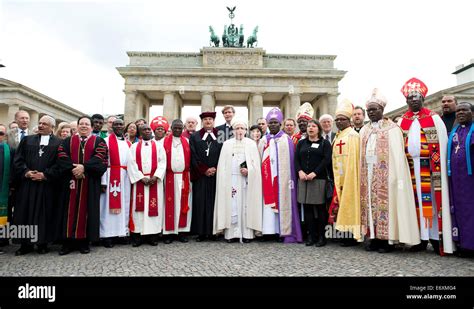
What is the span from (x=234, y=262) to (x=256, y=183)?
1849 millimetres

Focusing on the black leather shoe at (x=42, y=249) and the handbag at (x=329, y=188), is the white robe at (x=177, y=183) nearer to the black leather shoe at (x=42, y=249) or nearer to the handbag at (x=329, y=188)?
the black leather shoe at (x=42, y=249)

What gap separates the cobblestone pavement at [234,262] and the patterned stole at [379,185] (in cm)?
42

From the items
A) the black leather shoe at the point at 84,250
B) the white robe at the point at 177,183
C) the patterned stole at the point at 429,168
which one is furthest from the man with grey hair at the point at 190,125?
the patterned stole at the point at 429,168

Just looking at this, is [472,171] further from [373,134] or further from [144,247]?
[144,247]


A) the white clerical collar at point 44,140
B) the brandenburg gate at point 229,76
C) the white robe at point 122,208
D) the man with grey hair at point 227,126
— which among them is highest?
the brandenburg gate at point 229,76

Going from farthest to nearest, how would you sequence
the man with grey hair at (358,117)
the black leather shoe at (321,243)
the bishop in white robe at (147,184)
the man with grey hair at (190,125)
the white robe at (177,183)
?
1. the man with grey hair at (190,125)
2. the man with grey hair at (358,117)
3. the white robe at (177,183)
4. the bishop in white robe at (147,184)
5. the black leather shoe at (321,243)

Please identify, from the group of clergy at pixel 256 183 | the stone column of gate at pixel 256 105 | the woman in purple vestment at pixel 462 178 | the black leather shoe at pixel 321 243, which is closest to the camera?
the woman in purple vestment at pixel 462 178

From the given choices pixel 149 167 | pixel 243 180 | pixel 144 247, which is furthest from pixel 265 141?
pixel 144 247

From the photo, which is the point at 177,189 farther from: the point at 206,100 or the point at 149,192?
the point at 206,100

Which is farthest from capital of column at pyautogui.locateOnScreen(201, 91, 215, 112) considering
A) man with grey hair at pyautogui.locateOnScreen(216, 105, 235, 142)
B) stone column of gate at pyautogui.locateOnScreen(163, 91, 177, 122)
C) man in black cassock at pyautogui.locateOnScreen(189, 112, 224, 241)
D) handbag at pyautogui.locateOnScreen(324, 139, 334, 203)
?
handbag at pyautogui.locateOnScreen(324, 139, 334, 203)

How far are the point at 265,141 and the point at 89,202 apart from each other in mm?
3233

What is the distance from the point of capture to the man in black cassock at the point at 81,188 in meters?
4.40

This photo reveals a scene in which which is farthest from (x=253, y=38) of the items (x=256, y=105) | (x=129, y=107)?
(x=129, y=107)

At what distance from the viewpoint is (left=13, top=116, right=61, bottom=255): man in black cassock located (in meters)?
4.36
